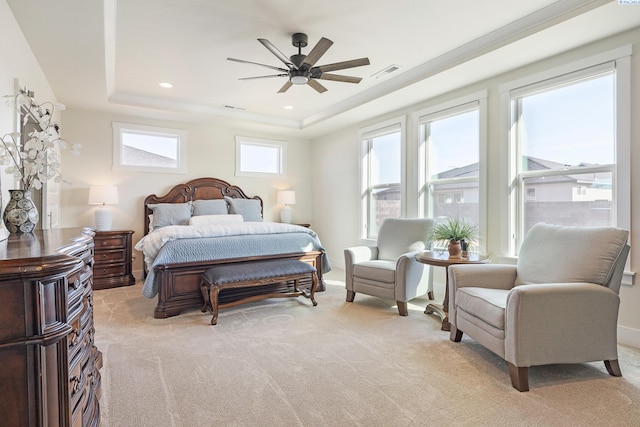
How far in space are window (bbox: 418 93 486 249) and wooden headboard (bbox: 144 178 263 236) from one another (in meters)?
3.28

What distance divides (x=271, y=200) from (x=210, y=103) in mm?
2121

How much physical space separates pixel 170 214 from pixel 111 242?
0.85m

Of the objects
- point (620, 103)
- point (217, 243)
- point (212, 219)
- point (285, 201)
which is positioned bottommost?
point (217, 243)

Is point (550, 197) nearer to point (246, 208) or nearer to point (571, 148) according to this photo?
point (571, 148)

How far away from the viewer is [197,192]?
18.8 ft

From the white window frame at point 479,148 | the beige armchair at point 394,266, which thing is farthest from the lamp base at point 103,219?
the white window frame at point 479,148

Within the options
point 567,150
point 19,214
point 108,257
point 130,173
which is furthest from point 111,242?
point 567,150

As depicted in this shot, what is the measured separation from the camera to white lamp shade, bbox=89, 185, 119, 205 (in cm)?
475

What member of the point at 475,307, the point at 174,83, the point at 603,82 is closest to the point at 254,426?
the point at 475,307

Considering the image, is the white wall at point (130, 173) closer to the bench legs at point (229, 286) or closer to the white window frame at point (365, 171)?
the white window frame at point (365, 171)

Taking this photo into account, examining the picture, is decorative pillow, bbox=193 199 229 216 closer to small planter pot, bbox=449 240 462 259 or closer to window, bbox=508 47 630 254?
small planter pot, bbox=449 240 462 259

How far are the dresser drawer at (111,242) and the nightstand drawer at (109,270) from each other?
263 mm

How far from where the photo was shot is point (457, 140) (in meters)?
4.20

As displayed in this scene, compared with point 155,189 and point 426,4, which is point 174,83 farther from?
point 426,4
